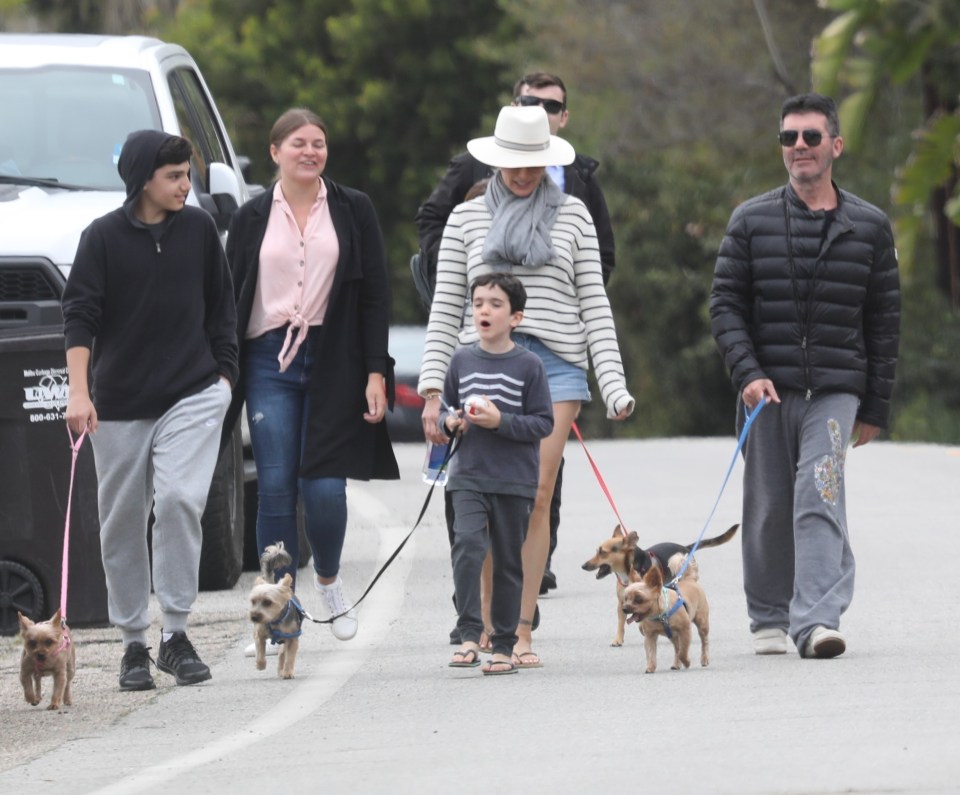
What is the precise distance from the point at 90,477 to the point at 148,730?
2683mm

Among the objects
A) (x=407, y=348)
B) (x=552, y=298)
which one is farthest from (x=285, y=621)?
(x=407, y=348)

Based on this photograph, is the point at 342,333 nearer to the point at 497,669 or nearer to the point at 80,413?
the point at 80,413

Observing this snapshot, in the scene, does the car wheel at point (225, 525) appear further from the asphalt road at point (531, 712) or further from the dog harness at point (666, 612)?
the dog harness at point (666, 612)

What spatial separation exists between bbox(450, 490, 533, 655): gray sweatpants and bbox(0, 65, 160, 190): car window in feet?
11.1

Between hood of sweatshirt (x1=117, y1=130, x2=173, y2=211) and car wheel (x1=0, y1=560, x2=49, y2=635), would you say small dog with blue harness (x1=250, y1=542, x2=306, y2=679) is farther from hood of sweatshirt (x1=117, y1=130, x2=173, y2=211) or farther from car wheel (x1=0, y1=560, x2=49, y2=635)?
car wheel (x1=0, y1=560, x2=49, y2=635)

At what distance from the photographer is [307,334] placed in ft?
30.1

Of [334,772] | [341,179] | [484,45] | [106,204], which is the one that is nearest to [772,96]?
[484,45]

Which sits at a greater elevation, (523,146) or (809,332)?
(523,146)

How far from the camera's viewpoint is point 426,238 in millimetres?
10656

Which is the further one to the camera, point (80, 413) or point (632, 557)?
point (632, 557)

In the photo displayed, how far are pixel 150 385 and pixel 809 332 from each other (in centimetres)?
241

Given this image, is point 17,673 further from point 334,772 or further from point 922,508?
point 922,508

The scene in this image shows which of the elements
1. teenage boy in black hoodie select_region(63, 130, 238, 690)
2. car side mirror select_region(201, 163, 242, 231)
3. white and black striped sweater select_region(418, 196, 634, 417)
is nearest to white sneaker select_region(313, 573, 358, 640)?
teenage boy in black hoodie select_region(63, 130, 238, 690)

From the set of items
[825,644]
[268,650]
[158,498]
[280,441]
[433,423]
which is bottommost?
[268,650]
